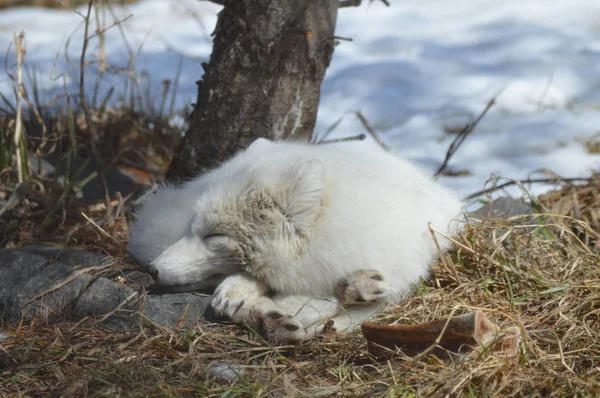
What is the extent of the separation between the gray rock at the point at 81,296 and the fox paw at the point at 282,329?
34cm

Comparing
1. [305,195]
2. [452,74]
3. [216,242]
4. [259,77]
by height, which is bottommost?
[452,74]

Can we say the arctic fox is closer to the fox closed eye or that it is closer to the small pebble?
the fox closed eye

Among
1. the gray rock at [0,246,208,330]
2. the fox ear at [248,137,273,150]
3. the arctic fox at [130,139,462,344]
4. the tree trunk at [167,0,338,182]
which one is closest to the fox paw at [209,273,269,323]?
the arctic fox at [130,139,462,344]

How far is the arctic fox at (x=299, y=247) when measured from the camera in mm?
2777

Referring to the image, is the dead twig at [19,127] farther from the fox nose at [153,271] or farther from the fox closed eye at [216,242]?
the fox closed eye at [216,242]

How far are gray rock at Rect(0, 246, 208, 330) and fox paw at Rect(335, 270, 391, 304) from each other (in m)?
0.60

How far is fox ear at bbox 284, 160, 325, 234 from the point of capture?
2766 mm

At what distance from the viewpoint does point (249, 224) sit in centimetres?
285

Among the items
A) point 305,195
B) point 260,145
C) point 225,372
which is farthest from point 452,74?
point 225,372

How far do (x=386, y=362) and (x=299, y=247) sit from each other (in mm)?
584

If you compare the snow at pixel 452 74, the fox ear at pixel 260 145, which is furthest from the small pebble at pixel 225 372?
the snow at pixel 452 74

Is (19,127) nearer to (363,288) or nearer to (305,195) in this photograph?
(305,195)

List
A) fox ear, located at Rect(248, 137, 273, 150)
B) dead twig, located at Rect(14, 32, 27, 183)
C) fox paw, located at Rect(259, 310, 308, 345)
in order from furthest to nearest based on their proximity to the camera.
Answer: dead twig, located at Rect(14, 32, 27, 183)
fox ear, located at Rect(248, 137, 273, 150)
fox paw, located at Rect(259, 310, 308, 345)

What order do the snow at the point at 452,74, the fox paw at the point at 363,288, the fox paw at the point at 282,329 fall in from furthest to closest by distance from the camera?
the snow at the point at 452,74
the fox paw at the point at 363,288
the fox paw at the point at 282,329
